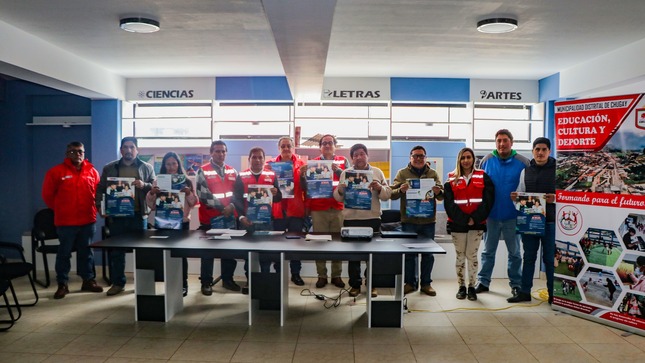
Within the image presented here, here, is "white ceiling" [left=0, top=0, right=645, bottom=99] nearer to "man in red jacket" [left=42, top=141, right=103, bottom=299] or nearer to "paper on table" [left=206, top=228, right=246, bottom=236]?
"man in red jacket" [left=42, top=141, right=103, bottom=299]

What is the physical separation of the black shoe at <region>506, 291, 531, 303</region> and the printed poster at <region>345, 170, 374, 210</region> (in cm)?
191

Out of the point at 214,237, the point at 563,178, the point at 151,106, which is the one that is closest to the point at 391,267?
the point at 214,237

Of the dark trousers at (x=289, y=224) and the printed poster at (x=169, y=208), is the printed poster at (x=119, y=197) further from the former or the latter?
the dark trousers at (x=289, y=224)

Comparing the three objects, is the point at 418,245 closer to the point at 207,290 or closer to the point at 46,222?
the point at 207,290

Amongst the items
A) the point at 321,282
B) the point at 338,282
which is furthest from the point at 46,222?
the point at 338,282

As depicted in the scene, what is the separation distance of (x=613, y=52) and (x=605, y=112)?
174cm

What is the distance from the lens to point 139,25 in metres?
4.46

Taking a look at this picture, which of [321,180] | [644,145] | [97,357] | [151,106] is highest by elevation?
[151,106]

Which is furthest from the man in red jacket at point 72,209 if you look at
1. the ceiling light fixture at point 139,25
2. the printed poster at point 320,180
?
the printed poster at point 320,180

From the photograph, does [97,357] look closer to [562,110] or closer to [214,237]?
[214,237]

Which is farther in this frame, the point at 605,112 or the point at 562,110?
the point at 562,110

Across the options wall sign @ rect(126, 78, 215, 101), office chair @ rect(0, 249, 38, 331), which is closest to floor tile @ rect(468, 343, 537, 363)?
office chair @ rect(0, 249, 38, 331)

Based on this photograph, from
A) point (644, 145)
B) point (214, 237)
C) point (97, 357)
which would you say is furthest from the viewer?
point (214, 237)

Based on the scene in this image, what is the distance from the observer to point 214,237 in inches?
181
